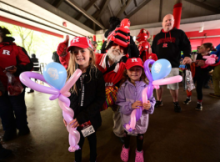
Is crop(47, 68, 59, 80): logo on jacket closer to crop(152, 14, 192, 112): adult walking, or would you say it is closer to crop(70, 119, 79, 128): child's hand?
crop(70, 119, 79, 128): child's hand

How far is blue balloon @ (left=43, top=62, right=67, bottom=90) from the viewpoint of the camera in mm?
593

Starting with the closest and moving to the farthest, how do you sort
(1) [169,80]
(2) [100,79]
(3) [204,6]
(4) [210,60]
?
(1) [169,80] < (2) [100,79] < (4) [210,60] < (3) [204,6]

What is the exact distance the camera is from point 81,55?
875 mm

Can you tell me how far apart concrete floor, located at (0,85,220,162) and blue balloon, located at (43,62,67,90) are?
3.49ft

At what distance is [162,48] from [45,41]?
7799 mm

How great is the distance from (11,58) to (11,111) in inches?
30.9

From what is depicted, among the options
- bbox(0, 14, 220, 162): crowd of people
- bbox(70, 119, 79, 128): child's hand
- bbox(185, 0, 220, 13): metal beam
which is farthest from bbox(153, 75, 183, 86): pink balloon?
bbox(185, 0, 220, 13): metal beam

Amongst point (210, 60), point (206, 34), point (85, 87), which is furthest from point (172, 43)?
point (206, 34)

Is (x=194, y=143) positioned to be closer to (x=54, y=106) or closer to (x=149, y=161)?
(x=149, y=161)

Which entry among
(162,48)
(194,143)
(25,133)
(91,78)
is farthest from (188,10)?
(25,133)

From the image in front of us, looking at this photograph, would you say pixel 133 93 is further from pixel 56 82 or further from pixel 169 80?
pixel 56 82

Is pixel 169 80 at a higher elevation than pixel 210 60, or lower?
lower

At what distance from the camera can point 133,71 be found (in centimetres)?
106

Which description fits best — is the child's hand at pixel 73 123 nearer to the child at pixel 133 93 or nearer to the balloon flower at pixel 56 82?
the balloon flower at pixel 56 82
